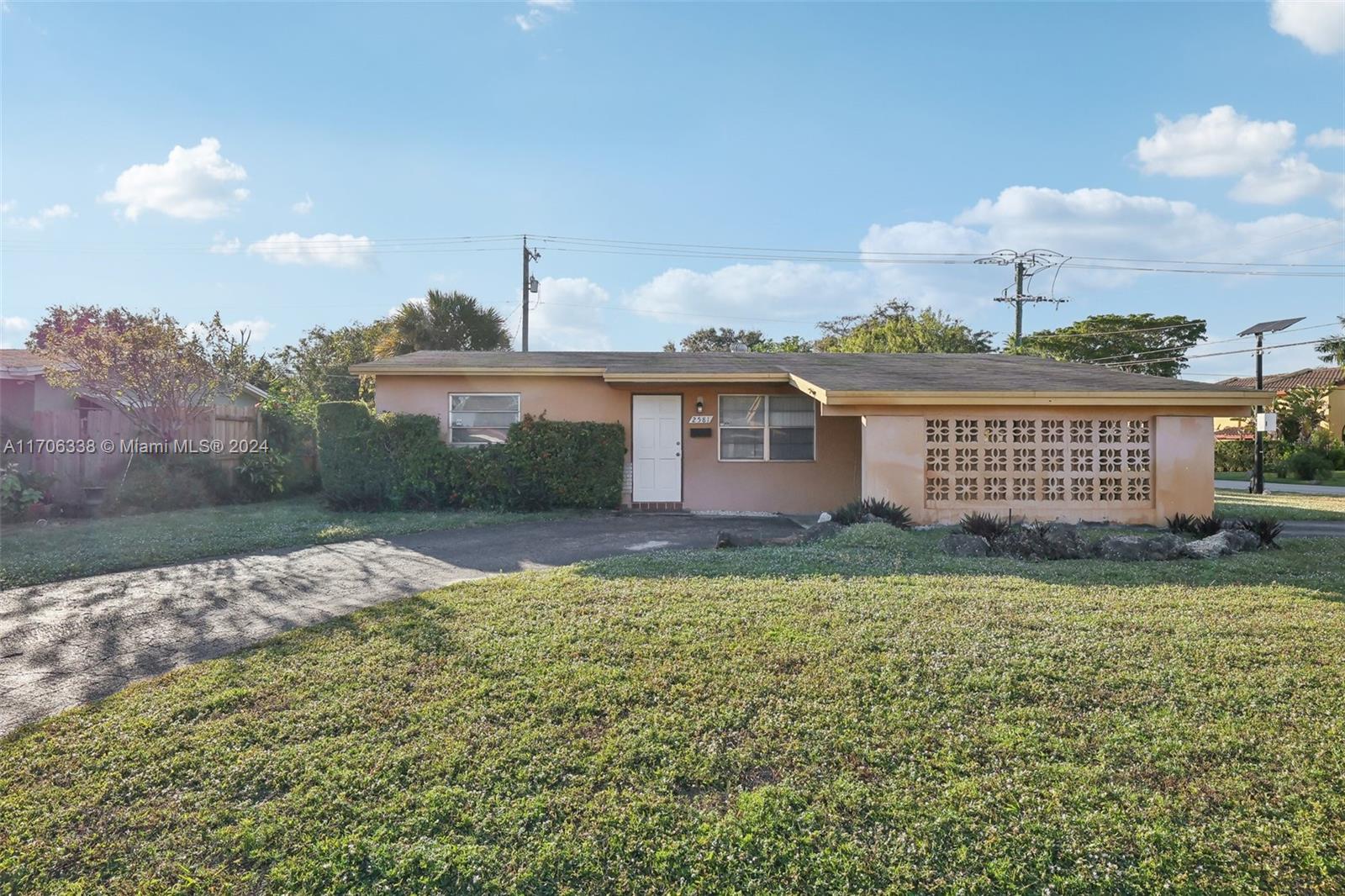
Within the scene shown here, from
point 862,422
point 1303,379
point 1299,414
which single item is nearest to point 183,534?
point 862,422

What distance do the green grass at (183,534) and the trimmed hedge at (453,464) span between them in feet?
1.49

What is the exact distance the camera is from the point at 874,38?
11.7 m

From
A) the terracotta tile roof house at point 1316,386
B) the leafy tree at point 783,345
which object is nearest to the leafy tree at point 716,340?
the leafy tree at point 783,345

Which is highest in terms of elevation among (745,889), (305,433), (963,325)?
(963,325)

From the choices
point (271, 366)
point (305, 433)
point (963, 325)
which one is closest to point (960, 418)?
point (305, 433)

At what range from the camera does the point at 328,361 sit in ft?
111

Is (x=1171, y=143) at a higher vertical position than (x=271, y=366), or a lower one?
higher

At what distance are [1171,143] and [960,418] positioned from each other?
870 cm

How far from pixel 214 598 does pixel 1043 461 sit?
1077cm

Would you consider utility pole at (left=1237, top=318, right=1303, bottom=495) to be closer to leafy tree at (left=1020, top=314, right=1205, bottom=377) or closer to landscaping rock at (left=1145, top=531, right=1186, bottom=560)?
landscaping rock at (left=1145, top=531, right=1186, bottom=560)

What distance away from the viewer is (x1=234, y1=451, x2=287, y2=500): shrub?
1293 centimetres

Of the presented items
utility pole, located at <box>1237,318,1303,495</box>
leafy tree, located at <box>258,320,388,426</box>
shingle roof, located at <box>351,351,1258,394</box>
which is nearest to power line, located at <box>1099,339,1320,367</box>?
utility pole, located at <box>1237,318,1303,495</box>

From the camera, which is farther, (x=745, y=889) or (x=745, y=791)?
(x=745, y=791)

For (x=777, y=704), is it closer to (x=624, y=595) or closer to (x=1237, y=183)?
(x=624, y=595)
